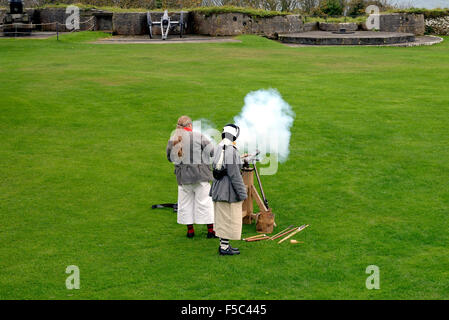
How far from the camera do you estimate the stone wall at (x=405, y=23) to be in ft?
132

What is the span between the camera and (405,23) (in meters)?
40.3

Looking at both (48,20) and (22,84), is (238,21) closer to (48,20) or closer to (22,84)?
(48,20)

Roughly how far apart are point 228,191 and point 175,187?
355 cm

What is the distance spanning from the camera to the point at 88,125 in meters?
17.3

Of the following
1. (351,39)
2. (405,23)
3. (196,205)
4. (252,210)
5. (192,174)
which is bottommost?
(252,210)

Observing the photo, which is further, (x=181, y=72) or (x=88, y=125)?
(x=181, y=72)

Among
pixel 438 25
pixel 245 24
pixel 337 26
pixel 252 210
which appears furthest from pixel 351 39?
pixel 252 210

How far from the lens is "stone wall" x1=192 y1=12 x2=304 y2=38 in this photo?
37.9m

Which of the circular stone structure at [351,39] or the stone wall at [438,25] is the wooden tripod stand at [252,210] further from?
the stone wall at [438,25]

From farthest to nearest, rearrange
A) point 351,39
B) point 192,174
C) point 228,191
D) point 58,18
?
point 58,18 < point 351,39 < point 192,174 < point 228,191

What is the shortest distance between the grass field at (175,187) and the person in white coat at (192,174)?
0.38 m

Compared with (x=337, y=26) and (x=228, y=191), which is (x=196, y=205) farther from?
(x=337, y=26)

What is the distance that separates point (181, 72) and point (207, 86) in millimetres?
3253
